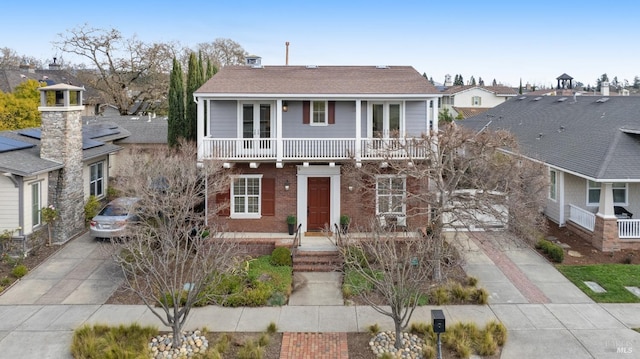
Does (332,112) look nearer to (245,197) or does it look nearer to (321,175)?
(321,175)


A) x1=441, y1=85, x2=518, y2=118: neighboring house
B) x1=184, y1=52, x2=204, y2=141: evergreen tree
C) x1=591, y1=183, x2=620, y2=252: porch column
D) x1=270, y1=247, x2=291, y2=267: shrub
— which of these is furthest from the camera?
x1=441, y1=85, x2=518, y2=118: neighboring house

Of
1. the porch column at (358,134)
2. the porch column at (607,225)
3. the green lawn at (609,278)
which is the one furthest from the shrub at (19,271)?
the porch column at (607,225)

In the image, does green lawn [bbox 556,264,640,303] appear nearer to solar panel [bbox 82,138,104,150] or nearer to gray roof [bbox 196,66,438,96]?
gray roof [bbox 196,66,438,96]

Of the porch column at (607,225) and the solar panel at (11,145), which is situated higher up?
the solar panel at (11,145)

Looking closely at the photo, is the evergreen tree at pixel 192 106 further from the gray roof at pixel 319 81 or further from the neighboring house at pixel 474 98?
the neighboring house at pixel 474 98

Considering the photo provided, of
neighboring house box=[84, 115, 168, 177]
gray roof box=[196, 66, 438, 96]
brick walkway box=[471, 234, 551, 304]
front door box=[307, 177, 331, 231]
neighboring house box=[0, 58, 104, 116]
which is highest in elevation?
neighboring house box=[0, 58, 104, 116]

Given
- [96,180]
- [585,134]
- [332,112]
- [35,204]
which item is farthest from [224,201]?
[585,134]

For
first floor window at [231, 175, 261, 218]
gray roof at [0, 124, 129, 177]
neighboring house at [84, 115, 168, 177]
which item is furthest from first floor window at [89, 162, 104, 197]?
first floor window at [231, 175, 261, 218]
